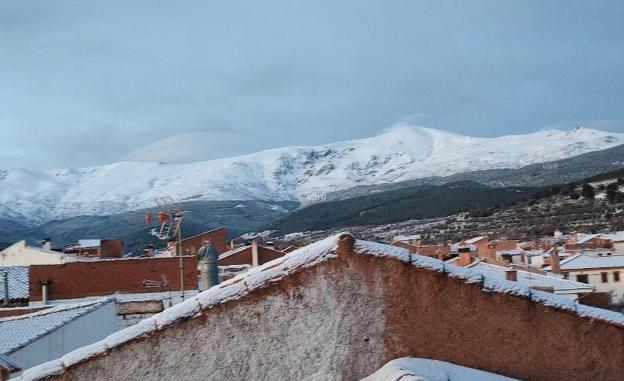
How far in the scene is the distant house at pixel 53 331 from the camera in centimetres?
1239

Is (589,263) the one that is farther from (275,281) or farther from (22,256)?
(275,281)

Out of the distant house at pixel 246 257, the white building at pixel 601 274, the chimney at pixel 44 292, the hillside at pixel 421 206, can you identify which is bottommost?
the white building at pixel 601 274

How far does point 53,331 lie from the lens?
13.3 metres

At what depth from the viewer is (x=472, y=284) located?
570cm

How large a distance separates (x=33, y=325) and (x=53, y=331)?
3.41 feet

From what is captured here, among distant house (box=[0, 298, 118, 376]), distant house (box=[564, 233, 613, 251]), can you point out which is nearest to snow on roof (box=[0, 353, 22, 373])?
distant house (box=[0, 298, 118, 376])

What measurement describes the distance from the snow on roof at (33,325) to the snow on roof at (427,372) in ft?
27.5

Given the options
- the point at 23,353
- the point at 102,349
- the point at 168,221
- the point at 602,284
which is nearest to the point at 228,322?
the point at 102,349

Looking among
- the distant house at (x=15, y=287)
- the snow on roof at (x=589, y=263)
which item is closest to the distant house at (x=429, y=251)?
the snow on roof at (x=589, y=263)

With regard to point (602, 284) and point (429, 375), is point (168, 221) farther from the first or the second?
point (602, 284)

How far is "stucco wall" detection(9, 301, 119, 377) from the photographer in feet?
40.6

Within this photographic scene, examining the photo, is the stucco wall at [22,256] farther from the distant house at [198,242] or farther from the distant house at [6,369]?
the distant house at [6,369]

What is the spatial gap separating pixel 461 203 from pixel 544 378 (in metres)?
155

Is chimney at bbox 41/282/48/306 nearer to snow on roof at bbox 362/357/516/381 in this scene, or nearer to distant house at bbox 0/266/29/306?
distant house at bbox 0/266/29/306
